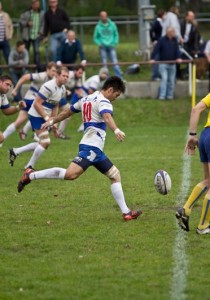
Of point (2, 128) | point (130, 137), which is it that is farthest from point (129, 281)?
point (2, 128)

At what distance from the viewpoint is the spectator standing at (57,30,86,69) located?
24141mm

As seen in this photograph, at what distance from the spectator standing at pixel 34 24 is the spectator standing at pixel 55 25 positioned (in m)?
0.28

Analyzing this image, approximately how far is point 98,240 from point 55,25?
15097mm

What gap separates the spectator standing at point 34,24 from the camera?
24875 millimetres

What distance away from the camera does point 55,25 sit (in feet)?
80.6

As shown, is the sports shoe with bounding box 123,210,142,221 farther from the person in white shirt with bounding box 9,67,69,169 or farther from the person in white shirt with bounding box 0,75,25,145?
the person in white shirt with bounding box 9,67,69,169

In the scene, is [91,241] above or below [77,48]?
above

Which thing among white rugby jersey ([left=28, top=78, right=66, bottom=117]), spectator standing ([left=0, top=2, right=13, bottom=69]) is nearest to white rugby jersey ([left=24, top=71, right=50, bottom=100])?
white rugby jersey ([left=28, top=78, right=66, bottom=117])

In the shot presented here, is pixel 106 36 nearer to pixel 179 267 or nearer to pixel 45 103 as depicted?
pixel 45 103

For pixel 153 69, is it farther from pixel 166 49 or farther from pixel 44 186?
pixel 44 186

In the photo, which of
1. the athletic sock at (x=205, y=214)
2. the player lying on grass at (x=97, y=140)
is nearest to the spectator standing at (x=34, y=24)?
the player lying on grass at (x=97, y=140)

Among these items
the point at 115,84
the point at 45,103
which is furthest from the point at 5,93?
the point at 115,84

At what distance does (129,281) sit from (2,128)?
15089 mm

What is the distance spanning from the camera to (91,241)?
10.0 meters
